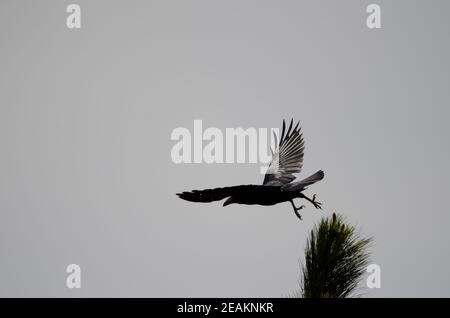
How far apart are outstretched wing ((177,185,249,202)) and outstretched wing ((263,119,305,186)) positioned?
3.65m

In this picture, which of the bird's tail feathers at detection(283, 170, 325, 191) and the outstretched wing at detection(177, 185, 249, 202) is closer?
the outstretched wing at detection(177, 185, 249, 202)

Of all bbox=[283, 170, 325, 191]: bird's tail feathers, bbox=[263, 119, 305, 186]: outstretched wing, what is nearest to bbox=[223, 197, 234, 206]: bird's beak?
bbox=[283, 170, 325, 191]: bird's tail feathers

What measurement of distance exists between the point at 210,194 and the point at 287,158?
580 centimetres

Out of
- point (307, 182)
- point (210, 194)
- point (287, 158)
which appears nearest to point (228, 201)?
point (210, 194)

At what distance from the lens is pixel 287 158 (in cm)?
1191

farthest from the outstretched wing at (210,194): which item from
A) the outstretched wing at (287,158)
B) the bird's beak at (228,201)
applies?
the outstretched wing at (287,158)

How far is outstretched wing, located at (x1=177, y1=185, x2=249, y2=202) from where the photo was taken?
20.5 ft

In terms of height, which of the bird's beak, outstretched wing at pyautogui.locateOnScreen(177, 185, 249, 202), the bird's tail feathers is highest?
the bird's tail feathers

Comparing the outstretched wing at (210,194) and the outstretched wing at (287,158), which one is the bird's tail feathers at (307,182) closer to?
the outstretched wing at (210,194)

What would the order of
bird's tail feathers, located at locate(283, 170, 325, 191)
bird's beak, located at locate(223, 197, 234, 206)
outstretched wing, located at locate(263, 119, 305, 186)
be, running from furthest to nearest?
1. outstretched wing, located at locate(263, 119, 305, 186)
2. bird's tail feathers, located at locate(283, 170, 325, 191)
3. bird's beak, located at locate(223, 197, 234, 206)

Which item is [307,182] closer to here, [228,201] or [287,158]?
[228,201]

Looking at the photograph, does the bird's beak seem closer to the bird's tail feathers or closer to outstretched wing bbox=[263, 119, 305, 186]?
the bird's tail feathers

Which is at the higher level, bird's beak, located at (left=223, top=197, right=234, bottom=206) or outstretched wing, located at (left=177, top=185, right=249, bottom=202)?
outstretched wing, located at (left=177, top=185, right=249, bottom=202)
